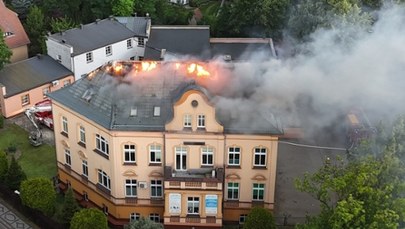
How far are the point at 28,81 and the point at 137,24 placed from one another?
1671 cm

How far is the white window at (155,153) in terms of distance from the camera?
147 ft

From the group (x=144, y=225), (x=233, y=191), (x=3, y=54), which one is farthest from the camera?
(x=3, y=54)

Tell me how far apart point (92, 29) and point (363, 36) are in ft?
107

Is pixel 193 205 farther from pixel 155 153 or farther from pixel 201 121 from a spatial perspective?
pixel 201 121

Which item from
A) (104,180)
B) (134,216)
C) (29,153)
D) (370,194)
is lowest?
(29,153)

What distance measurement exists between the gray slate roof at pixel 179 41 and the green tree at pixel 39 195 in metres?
27.5

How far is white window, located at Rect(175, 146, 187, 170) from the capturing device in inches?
1757

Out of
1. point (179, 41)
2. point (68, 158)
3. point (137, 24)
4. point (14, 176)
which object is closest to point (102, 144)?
point (68, 158)

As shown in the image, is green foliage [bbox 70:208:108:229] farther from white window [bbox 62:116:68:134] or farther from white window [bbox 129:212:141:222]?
white window [bbox 62:116:68:134]

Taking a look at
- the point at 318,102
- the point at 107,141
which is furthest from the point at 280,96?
the point at 107,141

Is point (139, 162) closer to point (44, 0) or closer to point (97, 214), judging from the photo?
point (97, 214)

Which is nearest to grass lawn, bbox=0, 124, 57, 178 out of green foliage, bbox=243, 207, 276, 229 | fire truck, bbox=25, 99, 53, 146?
fire truck, bbox=25, 99, 53, 146

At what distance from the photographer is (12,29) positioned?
247ft

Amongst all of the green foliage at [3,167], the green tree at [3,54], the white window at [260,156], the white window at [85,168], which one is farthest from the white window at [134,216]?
the green tree at [3,54]
